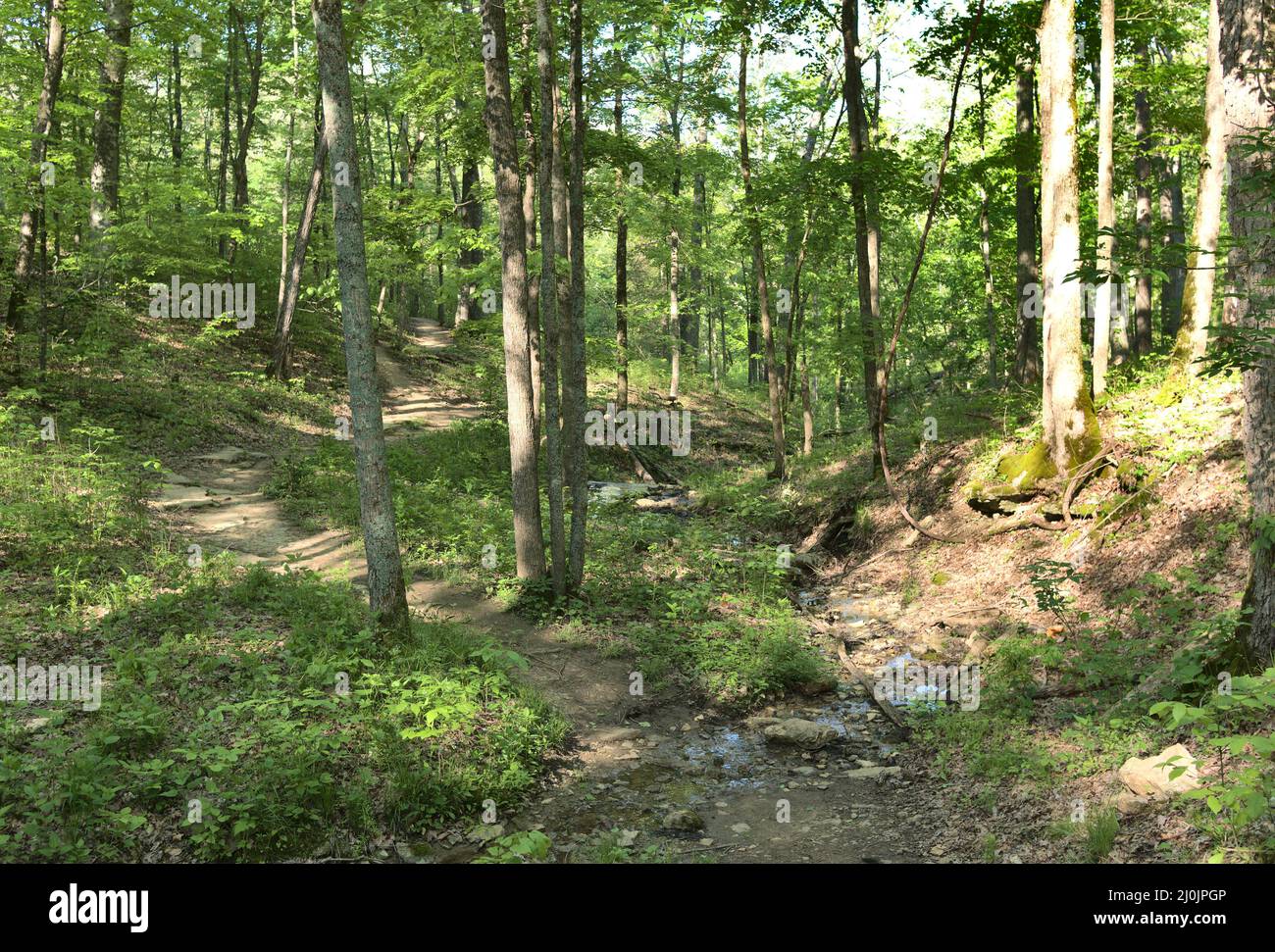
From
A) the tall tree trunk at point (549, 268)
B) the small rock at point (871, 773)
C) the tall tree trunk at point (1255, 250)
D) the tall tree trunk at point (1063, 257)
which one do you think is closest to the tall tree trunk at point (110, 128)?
the tall tree trunk at point (549, 268)

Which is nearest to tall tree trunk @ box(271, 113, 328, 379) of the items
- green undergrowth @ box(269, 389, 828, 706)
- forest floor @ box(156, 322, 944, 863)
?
green undergrowth @ box(269, 389, 828, 706)

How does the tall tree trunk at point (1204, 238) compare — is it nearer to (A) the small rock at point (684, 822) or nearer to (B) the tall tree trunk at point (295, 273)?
(A) the small rock at point (684, 822)

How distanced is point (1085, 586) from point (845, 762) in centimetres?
400

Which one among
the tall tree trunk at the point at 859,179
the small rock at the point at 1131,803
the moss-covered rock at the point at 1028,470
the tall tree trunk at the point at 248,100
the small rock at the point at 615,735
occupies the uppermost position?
the tall tree trunk at the point at 248,100

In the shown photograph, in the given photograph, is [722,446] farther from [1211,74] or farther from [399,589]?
[399,589]

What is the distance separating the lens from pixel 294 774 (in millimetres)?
5871

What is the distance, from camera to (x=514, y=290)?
11039mm

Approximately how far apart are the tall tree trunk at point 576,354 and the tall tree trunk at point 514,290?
541mm

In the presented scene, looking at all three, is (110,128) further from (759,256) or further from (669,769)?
(669,769)

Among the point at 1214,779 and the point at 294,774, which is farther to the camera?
the point at 294,774

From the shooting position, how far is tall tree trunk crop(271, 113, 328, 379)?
20.2 meters

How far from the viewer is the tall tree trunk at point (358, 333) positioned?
797cm

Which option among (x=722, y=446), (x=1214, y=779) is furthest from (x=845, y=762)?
(x=722, y=446)

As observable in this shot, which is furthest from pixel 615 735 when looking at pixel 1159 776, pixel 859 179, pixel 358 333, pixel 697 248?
pixel 697 248
